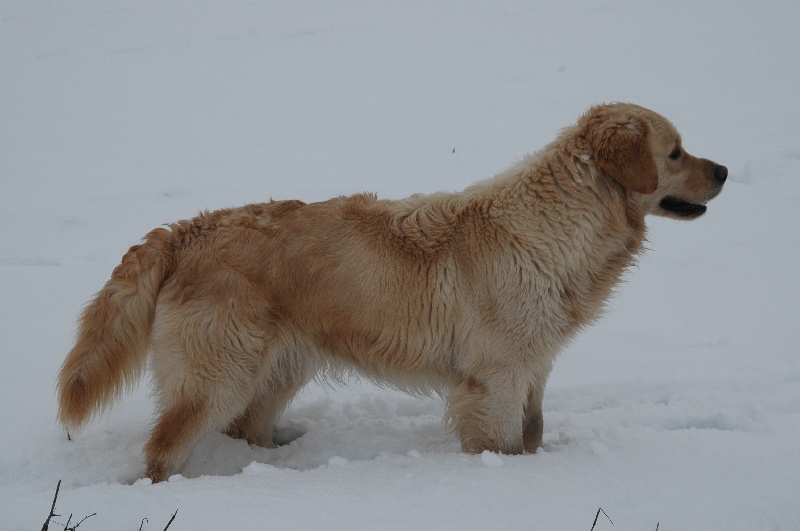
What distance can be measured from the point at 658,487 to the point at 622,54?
13.5 meters

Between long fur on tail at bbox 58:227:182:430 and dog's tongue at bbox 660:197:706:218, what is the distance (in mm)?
3022

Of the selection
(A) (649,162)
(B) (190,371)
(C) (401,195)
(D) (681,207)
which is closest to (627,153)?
(A) (649,162)

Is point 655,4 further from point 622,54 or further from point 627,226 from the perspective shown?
point 627,226

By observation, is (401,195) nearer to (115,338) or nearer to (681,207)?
(681,207)

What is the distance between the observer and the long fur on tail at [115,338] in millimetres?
4398

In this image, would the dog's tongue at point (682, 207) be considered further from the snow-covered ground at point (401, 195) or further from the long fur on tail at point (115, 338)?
the long fur on tail at point (115, 338)

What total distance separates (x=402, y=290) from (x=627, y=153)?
1534 mm

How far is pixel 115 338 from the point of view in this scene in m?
4.46

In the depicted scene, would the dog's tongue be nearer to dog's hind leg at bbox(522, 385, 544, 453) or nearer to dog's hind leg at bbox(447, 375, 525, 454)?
dog's hind leg at bbox(522, 385, 544, 453)

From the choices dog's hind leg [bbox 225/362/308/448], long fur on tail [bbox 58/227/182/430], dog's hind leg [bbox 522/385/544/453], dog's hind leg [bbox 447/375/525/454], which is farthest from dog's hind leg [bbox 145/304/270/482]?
dog's hind leg [bbox 522/385/544/453]

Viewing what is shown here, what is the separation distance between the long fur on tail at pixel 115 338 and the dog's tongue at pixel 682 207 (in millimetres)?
3022

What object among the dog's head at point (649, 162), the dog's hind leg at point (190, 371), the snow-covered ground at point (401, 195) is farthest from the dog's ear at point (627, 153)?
the dog's hind leg at point (190, 371)

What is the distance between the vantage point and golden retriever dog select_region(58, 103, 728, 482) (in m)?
4.44

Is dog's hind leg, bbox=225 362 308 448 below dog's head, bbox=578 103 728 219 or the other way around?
below
